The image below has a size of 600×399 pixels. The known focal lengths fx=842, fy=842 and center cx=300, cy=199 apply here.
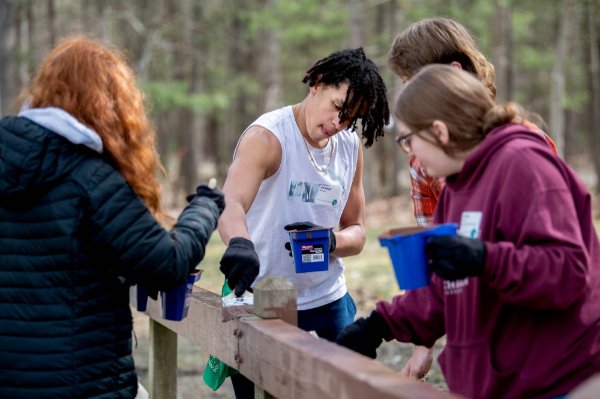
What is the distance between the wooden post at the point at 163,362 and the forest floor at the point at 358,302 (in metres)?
0.14

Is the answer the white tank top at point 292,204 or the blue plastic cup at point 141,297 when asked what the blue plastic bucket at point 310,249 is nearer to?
the white tank top at point 292,204

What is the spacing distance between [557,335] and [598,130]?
19.6m

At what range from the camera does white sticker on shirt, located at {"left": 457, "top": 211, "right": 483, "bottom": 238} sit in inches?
93.3

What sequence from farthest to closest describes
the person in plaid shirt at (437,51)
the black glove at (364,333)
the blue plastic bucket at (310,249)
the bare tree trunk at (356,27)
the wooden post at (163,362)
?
the bare tree trunk at (356,27) < the wooden post at (163,362) < the blue plastic bucket at (310,249) < the person in plaid shirt at (437,51) < the black glove at (364,333)

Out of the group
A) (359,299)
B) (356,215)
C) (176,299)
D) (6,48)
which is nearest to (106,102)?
(176,299)

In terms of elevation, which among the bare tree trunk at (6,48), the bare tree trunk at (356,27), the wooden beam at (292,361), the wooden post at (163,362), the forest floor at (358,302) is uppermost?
the bare tree trunk at (356,27)

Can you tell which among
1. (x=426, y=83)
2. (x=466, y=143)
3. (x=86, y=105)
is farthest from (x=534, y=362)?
(x=86, y=105)

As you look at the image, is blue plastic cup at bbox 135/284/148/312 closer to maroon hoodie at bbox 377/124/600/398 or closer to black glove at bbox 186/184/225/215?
black glove at bbox 186/184/225/215

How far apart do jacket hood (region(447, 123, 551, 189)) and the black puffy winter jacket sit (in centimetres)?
93

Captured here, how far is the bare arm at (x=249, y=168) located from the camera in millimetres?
3623

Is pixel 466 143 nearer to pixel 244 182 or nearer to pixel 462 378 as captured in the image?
pixel 462 378

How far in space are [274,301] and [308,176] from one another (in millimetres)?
913

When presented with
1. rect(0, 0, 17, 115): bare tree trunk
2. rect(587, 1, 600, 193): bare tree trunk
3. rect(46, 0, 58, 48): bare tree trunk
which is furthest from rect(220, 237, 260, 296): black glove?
rect(587, 1, 600, 193): bare tree trunk

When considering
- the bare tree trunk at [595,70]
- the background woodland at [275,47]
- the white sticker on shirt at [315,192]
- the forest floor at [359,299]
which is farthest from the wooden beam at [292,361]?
the bare tree trunk at [595,70]
